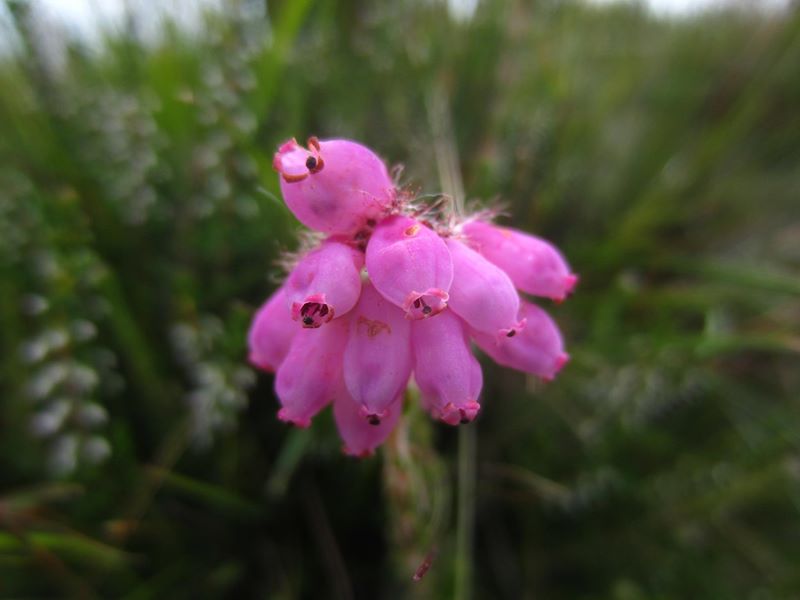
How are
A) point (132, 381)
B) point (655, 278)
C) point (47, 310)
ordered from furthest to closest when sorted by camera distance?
point (655, 278) < point (132, 381) < point (47, 310)

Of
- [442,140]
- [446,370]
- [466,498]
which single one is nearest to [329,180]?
[446,370]

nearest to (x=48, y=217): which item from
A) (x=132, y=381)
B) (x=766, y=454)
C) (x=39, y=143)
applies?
(x=132, y=381)

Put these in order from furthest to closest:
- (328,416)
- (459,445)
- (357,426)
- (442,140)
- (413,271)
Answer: (442,140), (459,445), (328,416), (357,426), (413,271)

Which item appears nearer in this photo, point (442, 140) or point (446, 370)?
point (446, 370)

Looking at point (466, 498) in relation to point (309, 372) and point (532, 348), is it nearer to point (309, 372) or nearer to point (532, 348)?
point (532, 348)

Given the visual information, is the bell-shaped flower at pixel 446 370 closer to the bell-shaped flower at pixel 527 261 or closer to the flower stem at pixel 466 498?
the bell-shaped flower at pixel 527 261

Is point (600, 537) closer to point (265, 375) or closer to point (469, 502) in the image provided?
point (469, 502)
